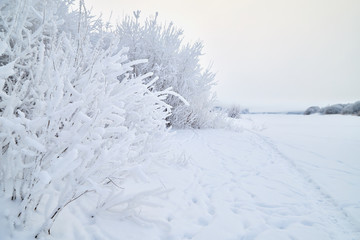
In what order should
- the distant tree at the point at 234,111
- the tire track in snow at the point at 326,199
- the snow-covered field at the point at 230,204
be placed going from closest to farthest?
the snow-covered field at the point at 230,204 < the tire track in snow at the point at 326,199 < the distant tree at the point at 234,111

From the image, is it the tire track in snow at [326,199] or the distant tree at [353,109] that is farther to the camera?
the distant tree at [353,109]

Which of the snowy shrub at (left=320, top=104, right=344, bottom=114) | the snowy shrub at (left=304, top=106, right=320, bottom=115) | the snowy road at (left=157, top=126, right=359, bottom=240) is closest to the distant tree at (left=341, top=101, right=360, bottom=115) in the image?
the snowy shrub at (left=320, top=104, right=344, bottom=114)

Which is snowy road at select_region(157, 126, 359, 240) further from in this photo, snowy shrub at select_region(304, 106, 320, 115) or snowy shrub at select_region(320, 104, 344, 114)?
snowy shrub at select_region(304, 106, 320, 115)

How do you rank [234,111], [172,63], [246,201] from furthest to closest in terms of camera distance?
1. [234,111]
2. [172,63]
3. [246,201]

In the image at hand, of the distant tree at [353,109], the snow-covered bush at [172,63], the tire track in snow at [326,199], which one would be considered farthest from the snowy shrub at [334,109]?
the tire track in snow at [326,199]

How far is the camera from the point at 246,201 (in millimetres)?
2242

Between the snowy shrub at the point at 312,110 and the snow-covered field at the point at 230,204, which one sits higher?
the snowy shrub at the point at 312,110

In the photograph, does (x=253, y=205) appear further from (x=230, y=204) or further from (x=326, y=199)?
(x=326, y=199)

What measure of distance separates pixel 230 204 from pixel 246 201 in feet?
0.71

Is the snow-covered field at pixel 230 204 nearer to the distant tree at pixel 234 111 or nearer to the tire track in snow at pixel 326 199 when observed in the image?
the tire track in snow at pixel 326 199

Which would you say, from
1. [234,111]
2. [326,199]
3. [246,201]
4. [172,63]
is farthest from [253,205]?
[234,111]

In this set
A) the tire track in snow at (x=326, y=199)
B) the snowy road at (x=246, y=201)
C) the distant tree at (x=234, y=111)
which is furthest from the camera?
the distant tree at (x=234, y=111)

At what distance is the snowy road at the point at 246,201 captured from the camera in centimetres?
161

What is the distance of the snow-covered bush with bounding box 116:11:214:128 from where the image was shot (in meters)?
5.92
